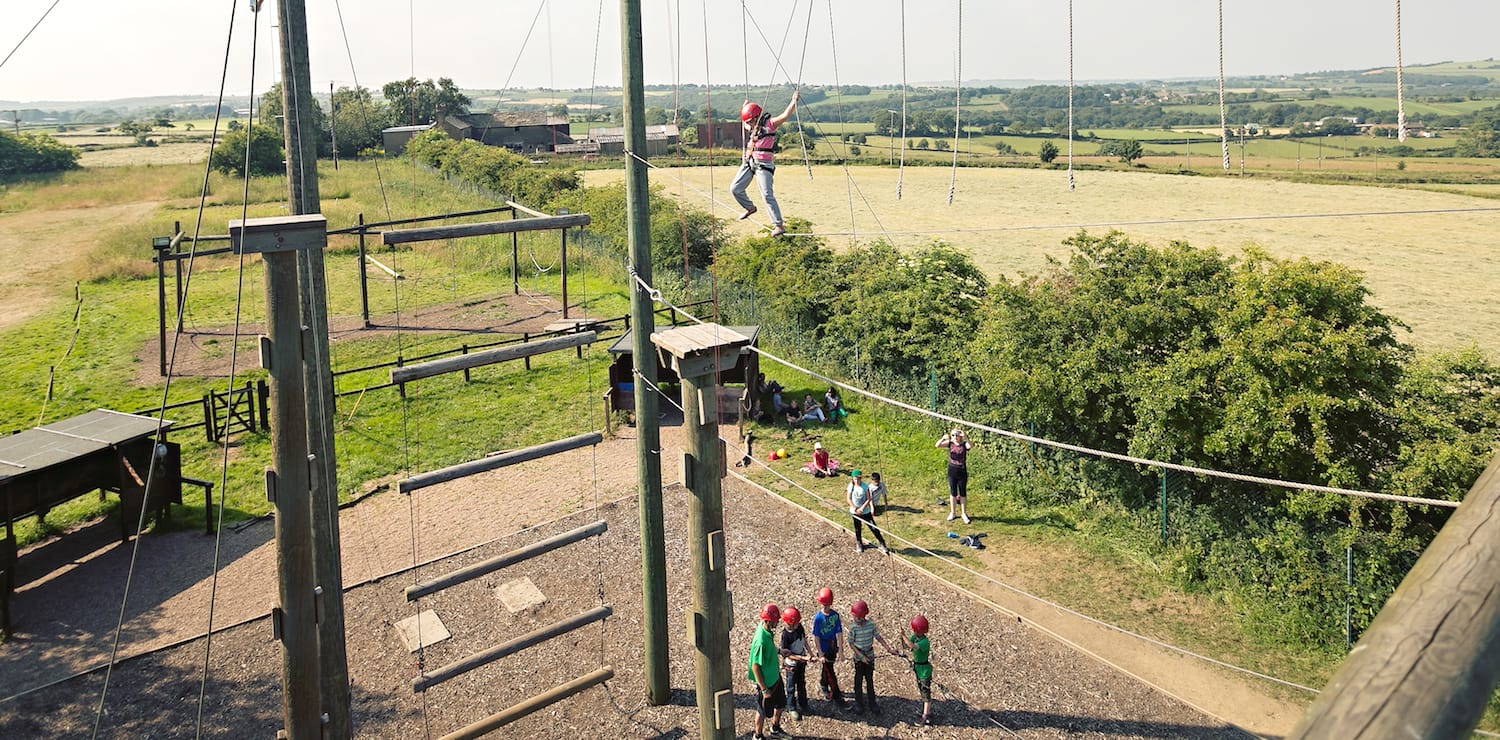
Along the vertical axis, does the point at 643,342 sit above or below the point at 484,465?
above

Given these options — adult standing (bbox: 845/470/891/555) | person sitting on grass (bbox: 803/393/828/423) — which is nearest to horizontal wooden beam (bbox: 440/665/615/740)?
adult standing (bbox: 845/470/891/555)

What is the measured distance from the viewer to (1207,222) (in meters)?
39.3

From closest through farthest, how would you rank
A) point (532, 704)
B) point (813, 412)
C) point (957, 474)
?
point (532, 704) → point (957, 474) → point (813, 412)

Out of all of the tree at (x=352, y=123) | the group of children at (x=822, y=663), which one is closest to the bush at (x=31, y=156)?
the tree at (x=352, y=123)

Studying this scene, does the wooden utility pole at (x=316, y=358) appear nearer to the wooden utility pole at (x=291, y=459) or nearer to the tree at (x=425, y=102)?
the wooden utility pole at (x=291, y=459)

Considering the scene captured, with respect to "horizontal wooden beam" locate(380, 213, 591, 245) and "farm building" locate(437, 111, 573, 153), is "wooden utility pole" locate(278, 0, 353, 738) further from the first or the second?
"farm building" locate(437, 111, 573, 153)

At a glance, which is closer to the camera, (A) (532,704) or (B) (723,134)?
(A) (532,704)

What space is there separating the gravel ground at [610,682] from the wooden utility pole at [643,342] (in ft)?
3.97

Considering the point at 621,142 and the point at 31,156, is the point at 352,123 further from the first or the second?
the point at 31,156

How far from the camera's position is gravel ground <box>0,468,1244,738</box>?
31.9 feet

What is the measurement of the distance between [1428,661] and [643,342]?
301 inches

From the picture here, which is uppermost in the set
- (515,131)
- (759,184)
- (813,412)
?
(515,131)

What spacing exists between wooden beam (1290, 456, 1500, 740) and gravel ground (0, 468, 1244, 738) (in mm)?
8728

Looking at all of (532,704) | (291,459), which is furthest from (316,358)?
(532,704)
